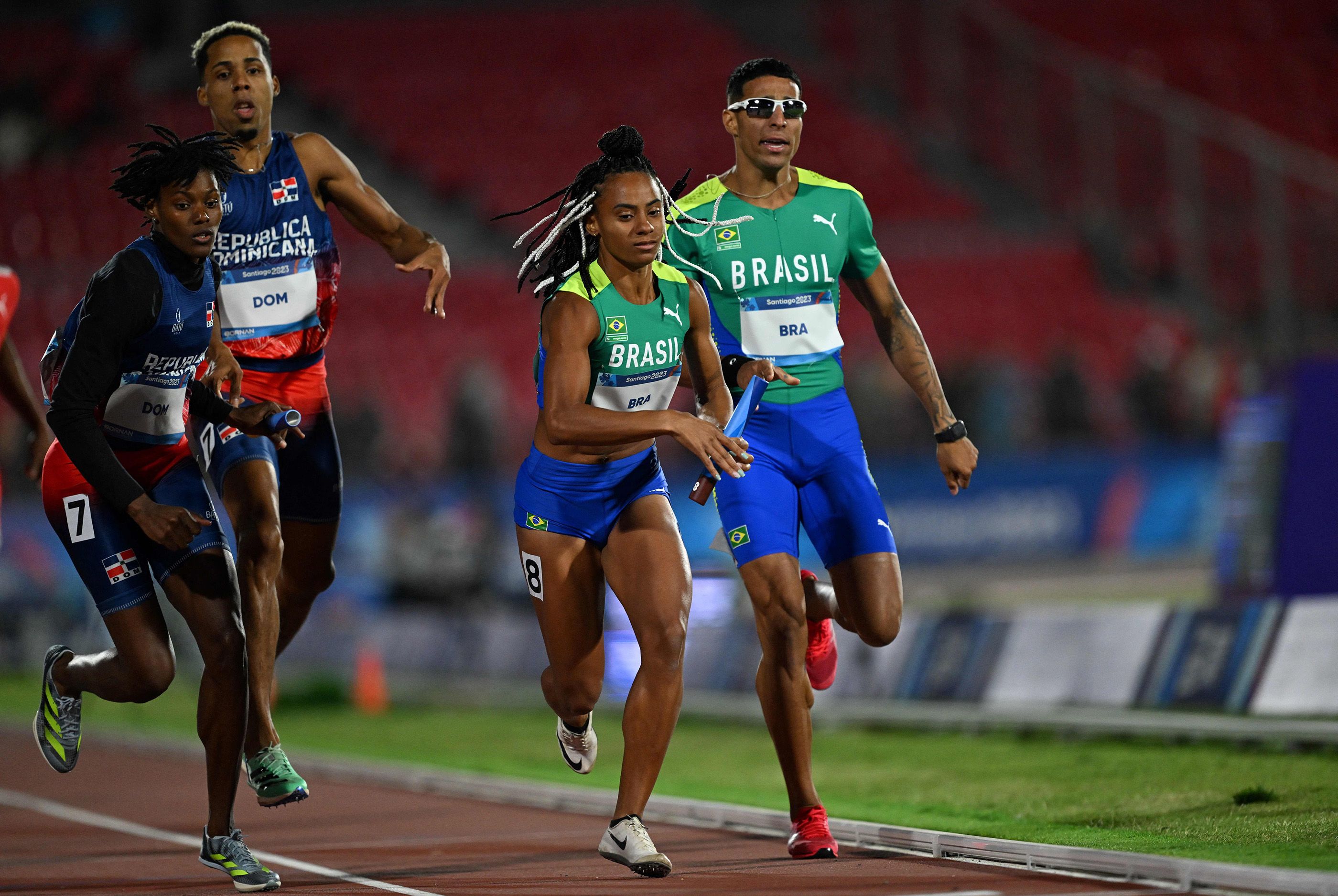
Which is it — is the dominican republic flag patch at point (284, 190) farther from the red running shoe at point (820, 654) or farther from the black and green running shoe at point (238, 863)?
the red running shoe at point (820, 654)

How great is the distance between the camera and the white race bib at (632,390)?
705 centimetres

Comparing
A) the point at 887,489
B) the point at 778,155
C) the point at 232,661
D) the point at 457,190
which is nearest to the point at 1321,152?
the point at 887,489

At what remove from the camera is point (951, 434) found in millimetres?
7617

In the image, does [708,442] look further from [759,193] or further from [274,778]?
[274,778]

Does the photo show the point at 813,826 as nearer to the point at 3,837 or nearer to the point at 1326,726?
the point at 1326,726

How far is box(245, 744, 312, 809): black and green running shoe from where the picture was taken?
23.6 ft

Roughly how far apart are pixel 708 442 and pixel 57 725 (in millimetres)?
3561

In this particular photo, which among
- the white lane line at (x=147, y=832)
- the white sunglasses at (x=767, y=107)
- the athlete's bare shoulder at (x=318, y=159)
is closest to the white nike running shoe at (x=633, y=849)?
the white lane line at (x=147, y=832)

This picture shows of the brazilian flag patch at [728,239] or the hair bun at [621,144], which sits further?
the brazilian flag patch at [728,239]

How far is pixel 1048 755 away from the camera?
10.9 meters

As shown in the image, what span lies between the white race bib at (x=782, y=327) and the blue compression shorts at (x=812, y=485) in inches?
8.8

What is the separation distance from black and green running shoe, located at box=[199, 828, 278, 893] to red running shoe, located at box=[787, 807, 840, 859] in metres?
2.26

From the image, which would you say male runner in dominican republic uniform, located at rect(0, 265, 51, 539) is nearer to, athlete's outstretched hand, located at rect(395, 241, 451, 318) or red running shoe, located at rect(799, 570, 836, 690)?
athlete's outstretched hand, located at rect(395, 241, 451, 318)

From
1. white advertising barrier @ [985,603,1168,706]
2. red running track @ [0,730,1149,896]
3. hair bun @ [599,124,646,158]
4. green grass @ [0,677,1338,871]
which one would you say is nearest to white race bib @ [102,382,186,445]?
red running track @ [0,730,1149,896]
